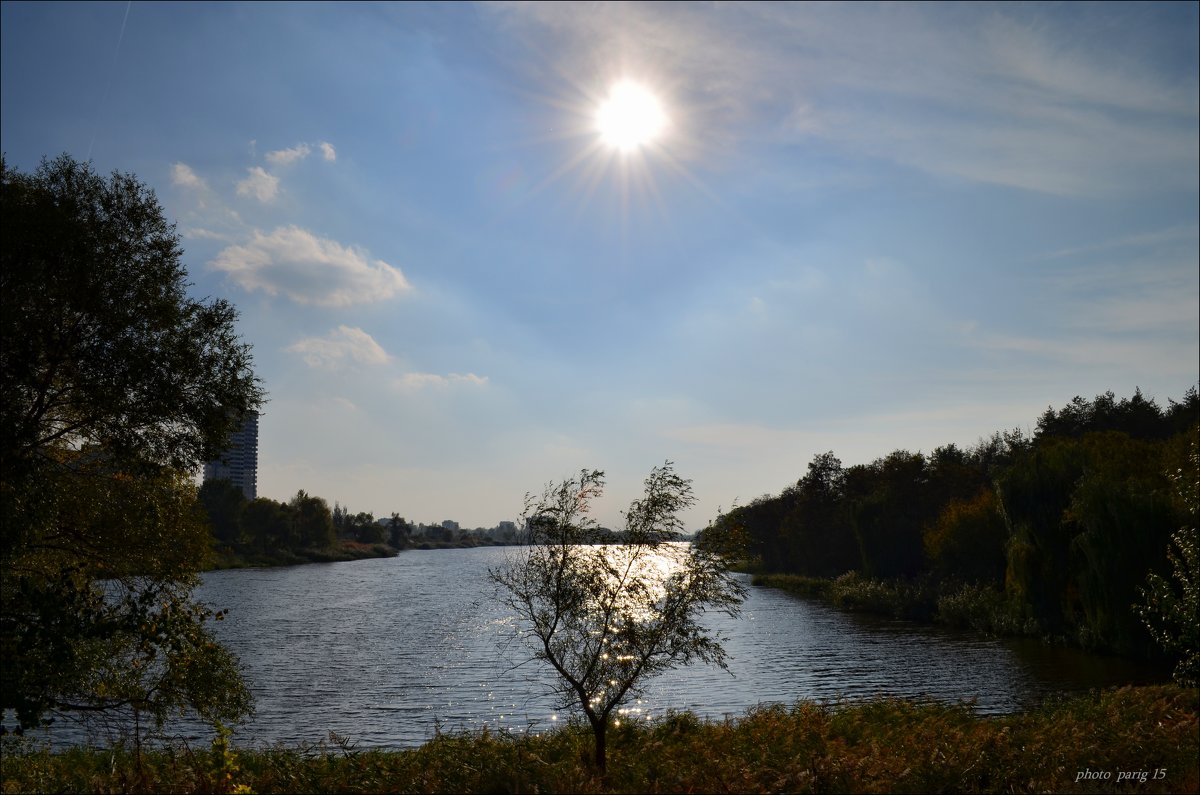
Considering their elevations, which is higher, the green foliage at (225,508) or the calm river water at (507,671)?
the green foliage at (225,508)

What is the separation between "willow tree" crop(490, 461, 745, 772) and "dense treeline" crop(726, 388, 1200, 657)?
1.89 meters

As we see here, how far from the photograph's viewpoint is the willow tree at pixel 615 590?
62.1ft

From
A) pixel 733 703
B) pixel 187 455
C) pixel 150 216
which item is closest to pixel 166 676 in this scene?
pixel 187 455

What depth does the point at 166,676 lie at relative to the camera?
18578 millimetres

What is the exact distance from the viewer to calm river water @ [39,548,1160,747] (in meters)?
31.7

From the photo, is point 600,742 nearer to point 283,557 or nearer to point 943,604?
point 943,604

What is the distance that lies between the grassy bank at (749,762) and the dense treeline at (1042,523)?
5.62m

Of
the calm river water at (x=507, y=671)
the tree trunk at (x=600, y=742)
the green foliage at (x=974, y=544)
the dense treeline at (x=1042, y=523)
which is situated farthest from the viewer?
the green foliage at (x=974, y=544)

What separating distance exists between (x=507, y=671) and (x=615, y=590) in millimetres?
25091

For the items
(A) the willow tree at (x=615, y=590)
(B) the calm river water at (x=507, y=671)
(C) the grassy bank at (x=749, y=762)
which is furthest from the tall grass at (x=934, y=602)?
(A) the willow tree at (x=615, y=590)

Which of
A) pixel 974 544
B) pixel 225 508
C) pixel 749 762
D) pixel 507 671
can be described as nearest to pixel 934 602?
pixel 974 544

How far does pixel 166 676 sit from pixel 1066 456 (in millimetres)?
51804

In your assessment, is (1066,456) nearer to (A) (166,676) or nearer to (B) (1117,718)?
(B) (1117,718)

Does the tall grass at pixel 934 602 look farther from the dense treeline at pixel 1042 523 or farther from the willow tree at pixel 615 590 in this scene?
the willow tree at pixel 615 590
